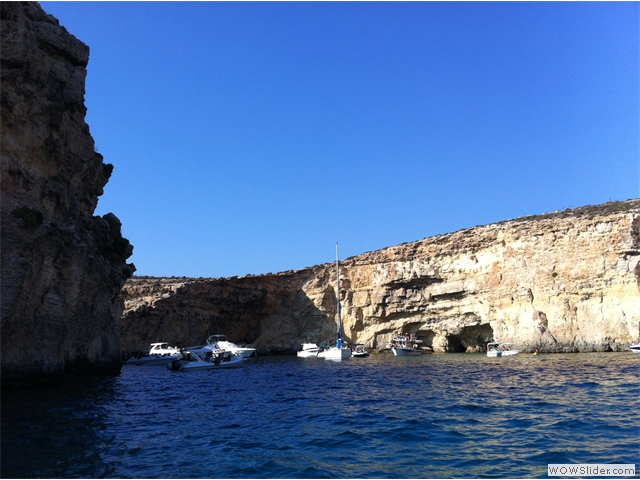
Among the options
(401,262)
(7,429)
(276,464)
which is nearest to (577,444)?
(276,464)

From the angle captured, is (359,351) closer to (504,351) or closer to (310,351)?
(310,351)

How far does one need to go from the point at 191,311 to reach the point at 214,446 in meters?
52.9

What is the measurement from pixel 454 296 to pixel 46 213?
4320 cm

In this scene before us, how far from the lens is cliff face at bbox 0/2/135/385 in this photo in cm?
2036

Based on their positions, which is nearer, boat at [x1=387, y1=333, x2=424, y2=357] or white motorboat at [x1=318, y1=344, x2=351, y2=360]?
white motorboat at [x1=318, y1=344, x2=351, y2=360]

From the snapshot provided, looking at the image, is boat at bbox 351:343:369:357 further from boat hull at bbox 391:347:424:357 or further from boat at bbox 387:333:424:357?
boat hull at bbox 391:347:424:357

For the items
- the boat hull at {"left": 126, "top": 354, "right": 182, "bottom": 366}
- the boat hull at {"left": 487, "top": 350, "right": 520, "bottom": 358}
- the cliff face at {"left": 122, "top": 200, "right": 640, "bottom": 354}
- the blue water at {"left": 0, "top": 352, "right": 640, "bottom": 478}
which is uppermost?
the cliff face at {"left": 122, "top": 200, "right": 640, "bottom": 354}

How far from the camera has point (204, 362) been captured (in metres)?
39.4

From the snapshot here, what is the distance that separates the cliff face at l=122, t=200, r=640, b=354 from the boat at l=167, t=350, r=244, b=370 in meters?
19.5

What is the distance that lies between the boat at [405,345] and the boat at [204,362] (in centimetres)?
1774

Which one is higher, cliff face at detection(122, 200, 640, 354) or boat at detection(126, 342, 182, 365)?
cliff face at detection(122, 200, 640, 354)

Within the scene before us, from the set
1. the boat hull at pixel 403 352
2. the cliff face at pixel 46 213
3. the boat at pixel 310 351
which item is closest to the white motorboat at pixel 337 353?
the boat at pixel 310 351

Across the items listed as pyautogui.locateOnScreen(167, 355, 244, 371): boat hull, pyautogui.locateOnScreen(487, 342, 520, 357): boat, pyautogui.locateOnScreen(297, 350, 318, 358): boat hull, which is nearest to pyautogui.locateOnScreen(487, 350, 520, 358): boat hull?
pyautogui.locateOnScreen(487, 342, 520, 357): boat

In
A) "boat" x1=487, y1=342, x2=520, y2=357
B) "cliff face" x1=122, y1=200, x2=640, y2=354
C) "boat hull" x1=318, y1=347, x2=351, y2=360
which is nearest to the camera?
"boat" x1=487, y1=342, x2=520, y2=357
